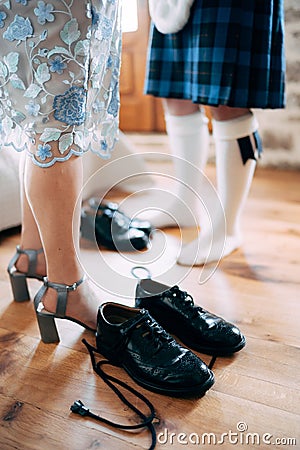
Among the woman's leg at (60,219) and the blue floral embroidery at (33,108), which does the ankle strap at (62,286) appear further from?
the blue floral embroidery at (33,108)

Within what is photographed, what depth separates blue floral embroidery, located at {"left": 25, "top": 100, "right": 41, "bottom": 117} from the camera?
840 mm

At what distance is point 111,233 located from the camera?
1.49m

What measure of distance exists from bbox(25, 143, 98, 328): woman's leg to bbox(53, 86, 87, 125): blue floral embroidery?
8 centimetres

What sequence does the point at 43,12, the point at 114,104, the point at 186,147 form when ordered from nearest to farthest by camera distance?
1. the point at 43,12
2. the point at 114,104
3. the point at 186,147

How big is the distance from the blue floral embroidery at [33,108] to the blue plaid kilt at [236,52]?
0.54 meters

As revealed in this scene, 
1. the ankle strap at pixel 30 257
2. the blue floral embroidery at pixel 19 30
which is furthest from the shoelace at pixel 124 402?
the blue floral embroidery at pixel 19 30

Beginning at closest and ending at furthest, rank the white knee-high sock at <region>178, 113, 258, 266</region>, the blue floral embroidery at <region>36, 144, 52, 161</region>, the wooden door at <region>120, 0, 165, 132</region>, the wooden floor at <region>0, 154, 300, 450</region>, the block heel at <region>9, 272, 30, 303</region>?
the wooden floor at <region>0, 154, 300, 450</region>, the blue floral embroidery at <region>36, 144, 52, 161</region>, the block heel at <region>9, 272, 30, 303</region>, the white knee-high sock at <region>178, 113, 258, 266</region>, the wooden door at <region>120, 0, 165, 132</region>

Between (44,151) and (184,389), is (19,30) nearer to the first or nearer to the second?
(44,151)

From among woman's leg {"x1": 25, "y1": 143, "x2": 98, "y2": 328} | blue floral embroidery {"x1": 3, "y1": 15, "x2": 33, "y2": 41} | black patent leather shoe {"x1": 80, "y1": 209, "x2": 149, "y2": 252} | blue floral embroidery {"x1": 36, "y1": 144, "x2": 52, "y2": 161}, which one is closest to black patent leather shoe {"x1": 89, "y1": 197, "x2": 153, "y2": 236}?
black patent leather shoe {"x1": 80, "y1": 209, "x2": 149, "y2": 252}

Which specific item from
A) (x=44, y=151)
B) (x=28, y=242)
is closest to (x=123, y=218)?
(x=28, y=242)

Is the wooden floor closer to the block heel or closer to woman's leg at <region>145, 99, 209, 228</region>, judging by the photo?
the block heel

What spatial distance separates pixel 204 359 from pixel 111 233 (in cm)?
62

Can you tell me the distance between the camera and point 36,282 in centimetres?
127

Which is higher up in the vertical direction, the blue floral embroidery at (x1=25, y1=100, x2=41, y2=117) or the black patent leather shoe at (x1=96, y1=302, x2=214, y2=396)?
the blue floral embroidery at (x1=25, y1=100, x2=41, y2=117)
